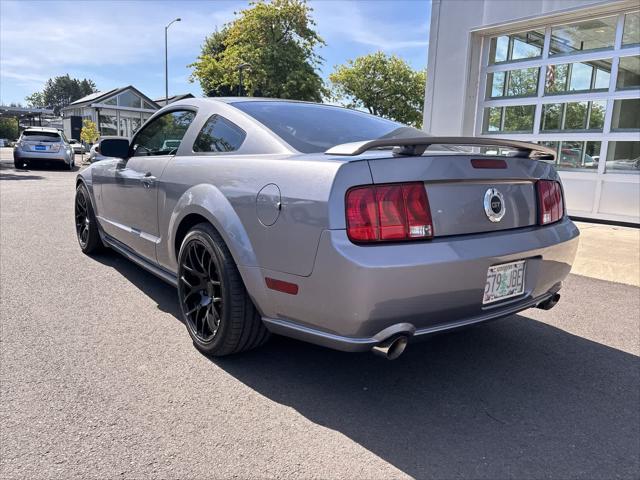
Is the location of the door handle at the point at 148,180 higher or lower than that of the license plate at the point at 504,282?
higher

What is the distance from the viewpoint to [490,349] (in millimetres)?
3127

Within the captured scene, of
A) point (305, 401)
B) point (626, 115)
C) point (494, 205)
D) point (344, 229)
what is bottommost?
point (305, 401)

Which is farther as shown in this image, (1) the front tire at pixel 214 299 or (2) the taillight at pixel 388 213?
(1) the front tire at pixel 214 299

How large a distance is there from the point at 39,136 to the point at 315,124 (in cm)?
1803

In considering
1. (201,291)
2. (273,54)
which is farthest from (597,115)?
(273,54)

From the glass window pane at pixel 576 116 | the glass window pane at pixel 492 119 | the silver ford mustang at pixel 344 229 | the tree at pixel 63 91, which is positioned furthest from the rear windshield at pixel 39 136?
the tree at pixel 63 91

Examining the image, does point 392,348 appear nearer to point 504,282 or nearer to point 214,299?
point 504,282

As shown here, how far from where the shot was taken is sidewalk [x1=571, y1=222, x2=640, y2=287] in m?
5.10

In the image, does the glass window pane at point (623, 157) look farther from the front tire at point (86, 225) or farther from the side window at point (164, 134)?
the front tire at point (86, 225)

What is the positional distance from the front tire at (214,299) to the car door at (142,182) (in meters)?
0.63

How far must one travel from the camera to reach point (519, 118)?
10055 mm

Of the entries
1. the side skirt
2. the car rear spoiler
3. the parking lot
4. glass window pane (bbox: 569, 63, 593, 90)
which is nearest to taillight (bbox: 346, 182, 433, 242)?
the car rear spoiler

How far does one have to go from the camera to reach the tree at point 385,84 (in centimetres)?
4403

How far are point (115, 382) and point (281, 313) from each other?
3.17 feet
